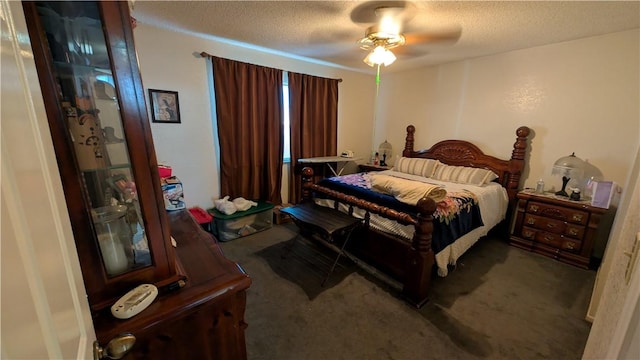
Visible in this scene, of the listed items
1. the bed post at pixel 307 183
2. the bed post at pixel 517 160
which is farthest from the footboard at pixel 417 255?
the bed post at pixel 517 160

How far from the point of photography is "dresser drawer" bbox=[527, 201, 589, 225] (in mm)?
2432

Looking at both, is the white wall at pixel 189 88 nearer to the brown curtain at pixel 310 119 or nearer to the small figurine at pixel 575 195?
the brown curtain at pixel 310 119

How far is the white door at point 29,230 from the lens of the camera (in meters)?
0.30

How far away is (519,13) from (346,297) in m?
2.64

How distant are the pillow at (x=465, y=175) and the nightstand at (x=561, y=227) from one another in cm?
38

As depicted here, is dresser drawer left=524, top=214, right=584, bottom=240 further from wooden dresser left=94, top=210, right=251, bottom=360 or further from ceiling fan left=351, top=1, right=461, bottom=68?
wooden dresser left=94, top=210, right=251, bottom=360

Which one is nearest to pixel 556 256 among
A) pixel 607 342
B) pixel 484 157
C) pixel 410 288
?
pixel 484 157

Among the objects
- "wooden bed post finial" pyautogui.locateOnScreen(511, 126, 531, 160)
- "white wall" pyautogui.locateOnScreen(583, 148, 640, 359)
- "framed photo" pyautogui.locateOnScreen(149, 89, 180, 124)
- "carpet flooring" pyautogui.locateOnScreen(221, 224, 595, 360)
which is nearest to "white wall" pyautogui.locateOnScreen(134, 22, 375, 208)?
"framed photo" pyautogui.locateOnScreen(149, 89, 180, 124)

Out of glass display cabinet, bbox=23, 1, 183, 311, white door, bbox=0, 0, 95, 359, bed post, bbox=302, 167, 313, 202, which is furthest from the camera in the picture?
bed post, bbox=302, 167, 313, 202

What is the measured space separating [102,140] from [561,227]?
3.66m

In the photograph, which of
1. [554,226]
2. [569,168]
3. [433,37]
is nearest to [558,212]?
[554,226]

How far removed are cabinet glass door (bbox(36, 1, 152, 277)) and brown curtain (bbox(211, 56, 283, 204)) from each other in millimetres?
2330

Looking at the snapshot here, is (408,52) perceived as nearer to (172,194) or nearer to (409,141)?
(409,141)

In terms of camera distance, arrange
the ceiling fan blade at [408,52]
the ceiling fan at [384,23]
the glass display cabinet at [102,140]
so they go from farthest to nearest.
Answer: the ceiling fan blade at [408,52], the ceiling fan at [384,23], the glass display cabinet at [102,140]
